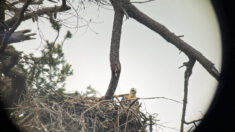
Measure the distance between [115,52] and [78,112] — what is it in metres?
1.13

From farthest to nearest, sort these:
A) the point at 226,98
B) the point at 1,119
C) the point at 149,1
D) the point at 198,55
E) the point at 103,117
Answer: the point at 103,117 → the point at 149,1 → the point at 198,55 → the point at 1,119 → the point at 226,98

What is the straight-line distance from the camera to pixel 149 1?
2.81m

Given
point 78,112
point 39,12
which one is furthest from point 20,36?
point 78,112

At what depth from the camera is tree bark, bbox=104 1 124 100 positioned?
2.93 m

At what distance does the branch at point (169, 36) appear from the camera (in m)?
2.45

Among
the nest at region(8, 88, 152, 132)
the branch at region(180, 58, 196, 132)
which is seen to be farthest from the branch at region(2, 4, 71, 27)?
the branch at region(180, 58, 196, 132)

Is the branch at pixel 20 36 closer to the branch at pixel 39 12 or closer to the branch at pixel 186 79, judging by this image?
the branch at pixel 39 12

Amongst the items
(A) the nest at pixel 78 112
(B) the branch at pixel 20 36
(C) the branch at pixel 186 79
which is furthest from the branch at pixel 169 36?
(B) the branch at pixel 20 36

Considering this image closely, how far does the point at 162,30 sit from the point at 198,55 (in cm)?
63

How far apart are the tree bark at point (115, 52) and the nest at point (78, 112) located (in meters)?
0.20

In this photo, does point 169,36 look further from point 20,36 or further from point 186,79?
point 20,36

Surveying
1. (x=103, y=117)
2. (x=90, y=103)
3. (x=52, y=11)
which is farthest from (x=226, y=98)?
(x=52, y=11)

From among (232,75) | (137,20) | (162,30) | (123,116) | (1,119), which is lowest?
(123,116)

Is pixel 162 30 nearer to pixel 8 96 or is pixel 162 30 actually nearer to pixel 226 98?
pixel 226 98
